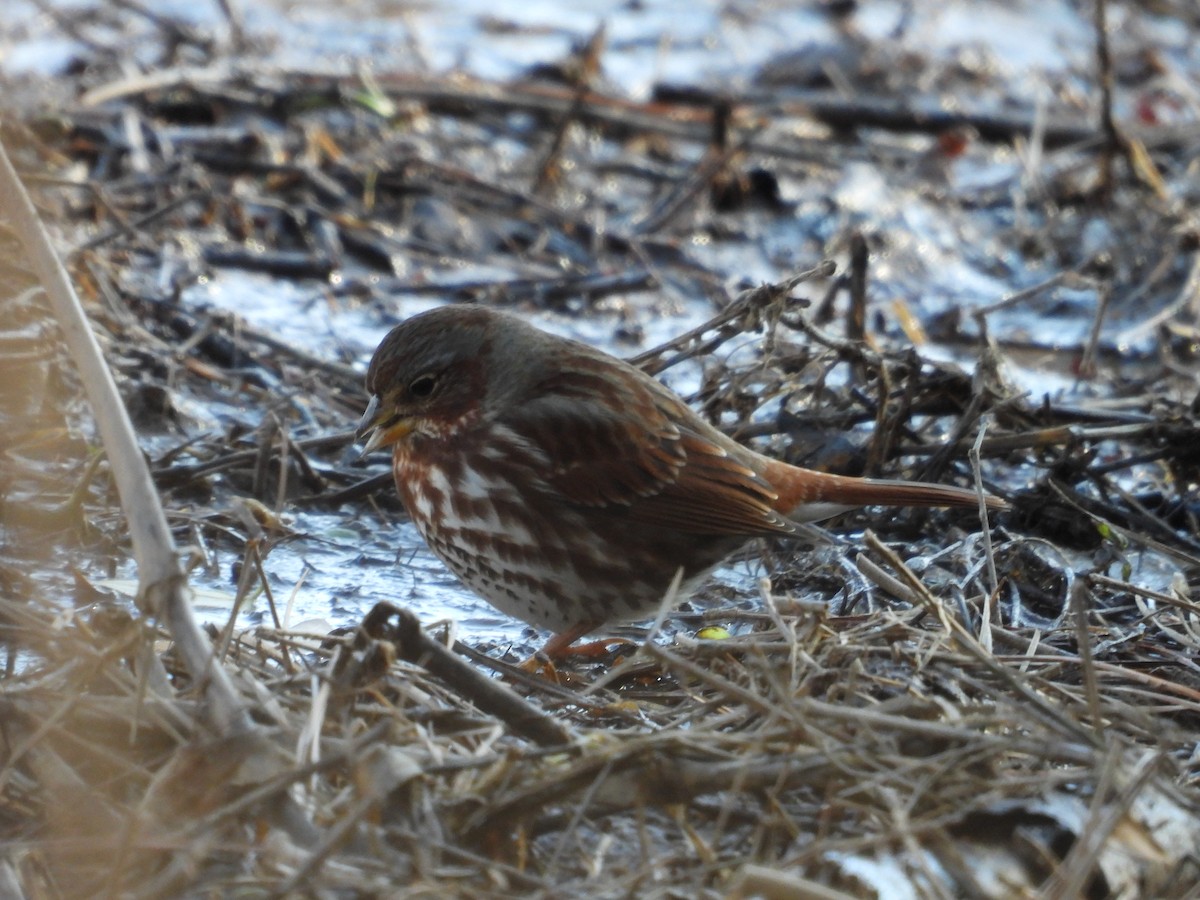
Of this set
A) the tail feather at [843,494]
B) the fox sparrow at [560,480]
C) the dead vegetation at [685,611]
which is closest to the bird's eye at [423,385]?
the fox sparrow at [560,480]

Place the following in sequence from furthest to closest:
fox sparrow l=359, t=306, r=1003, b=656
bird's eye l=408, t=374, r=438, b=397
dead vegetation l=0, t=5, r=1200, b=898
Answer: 1. bird's eye l=408, t=374, r=438, b=397
2. fox sparrow l=359, t=306, r=1003, b=656
3. dead vegetation l=0, t=5, r=1200, b=898

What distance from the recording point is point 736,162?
8.34 meters

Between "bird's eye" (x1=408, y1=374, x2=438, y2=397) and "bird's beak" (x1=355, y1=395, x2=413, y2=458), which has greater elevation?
"bird's eye" (x1=408, y1=374, x2=438, y2=397)

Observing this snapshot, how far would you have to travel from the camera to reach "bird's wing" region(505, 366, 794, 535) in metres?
4.46

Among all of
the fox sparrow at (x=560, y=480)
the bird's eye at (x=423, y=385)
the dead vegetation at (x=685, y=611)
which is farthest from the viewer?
the bird's eye at (x=423, y=385)

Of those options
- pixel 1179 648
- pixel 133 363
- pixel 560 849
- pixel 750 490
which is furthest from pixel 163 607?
pixel 133 363

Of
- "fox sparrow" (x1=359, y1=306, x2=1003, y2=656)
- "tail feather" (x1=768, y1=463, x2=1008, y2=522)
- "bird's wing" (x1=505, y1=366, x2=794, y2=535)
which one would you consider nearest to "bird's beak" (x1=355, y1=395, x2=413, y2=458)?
"fox sparrow" (x1=359, y1=306, x2=1003, y2=656)

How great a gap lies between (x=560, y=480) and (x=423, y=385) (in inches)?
18.4

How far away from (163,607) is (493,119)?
20.0 ft

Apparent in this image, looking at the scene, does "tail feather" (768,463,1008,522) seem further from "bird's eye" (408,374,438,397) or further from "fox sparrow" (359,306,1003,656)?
"bird's eye" (408,374,438,397)

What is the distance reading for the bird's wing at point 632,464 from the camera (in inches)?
175

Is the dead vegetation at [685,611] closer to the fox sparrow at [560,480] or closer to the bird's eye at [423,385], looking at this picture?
the fox sparrow at [560,480]

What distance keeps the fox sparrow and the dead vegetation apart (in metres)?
0.23

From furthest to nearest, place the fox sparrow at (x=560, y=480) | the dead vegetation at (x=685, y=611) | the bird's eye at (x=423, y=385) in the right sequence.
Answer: the bird's eye at (x=423, y=385) → the fox sparrow at (x=560, y=480) → the dead vegetation at (x=685, y=611)
